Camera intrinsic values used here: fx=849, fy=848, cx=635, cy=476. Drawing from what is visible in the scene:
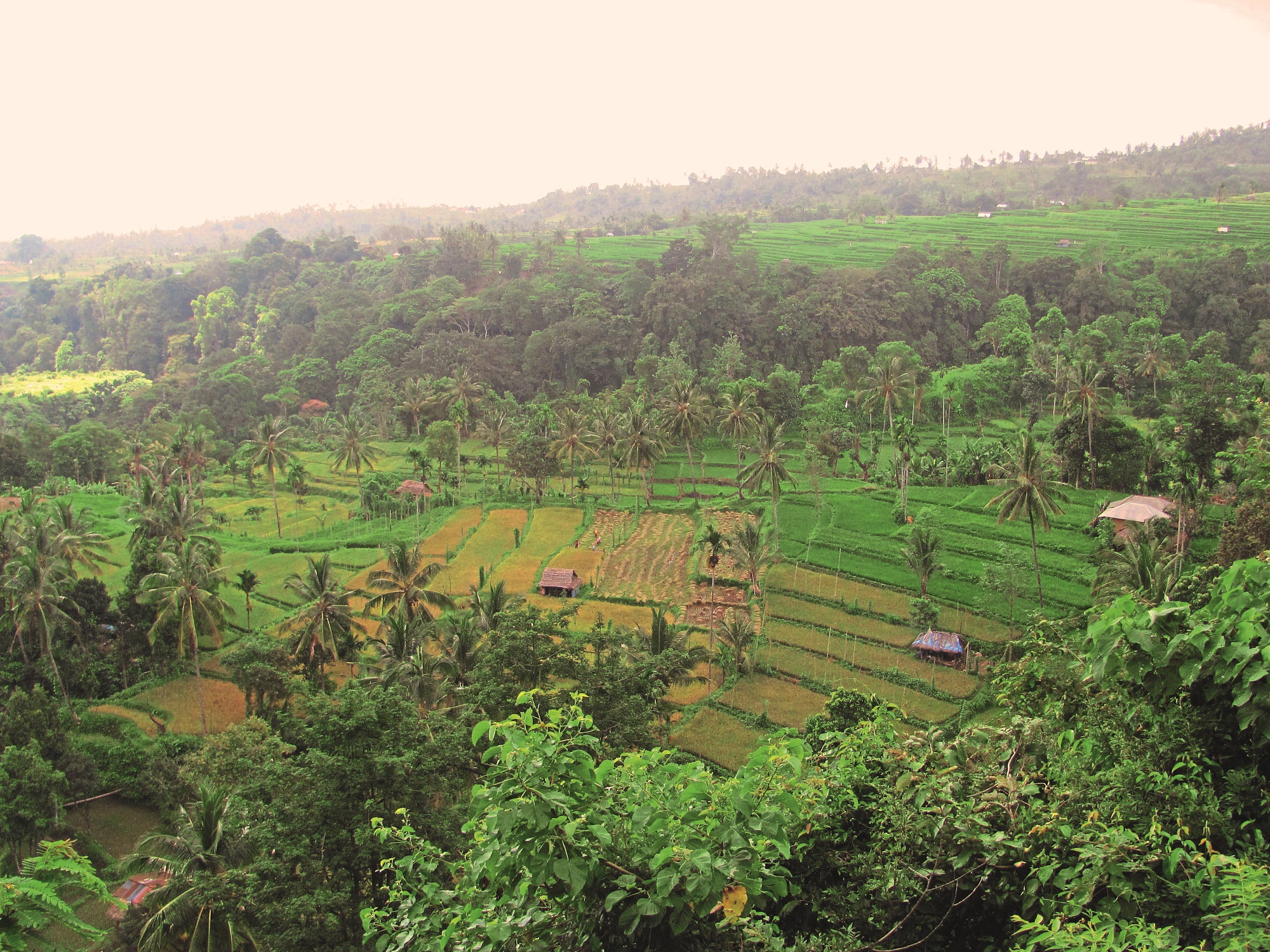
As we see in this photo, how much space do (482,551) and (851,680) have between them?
19644 mm

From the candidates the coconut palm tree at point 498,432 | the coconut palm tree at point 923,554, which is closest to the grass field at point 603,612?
the coconut palm tree at point 923,554

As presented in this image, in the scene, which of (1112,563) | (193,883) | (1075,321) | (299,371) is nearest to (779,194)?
(1075,321)

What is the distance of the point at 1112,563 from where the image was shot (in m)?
27.2

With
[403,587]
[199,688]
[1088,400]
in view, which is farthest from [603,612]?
[1088,400]

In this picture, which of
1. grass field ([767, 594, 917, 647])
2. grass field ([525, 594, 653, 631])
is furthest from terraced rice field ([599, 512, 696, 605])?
grass field ([767, 594, 917, 647])

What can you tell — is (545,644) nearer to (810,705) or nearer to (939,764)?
(810,705)

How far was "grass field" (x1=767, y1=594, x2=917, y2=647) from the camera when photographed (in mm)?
29938

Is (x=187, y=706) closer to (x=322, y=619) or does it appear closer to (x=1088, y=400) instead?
(x=322, y=619)

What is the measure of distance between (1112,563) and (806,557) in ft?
40.1

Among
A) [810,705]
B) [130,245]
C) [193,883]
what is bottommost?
[810,705]

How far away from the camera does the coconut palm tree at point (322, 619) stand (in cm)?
2569

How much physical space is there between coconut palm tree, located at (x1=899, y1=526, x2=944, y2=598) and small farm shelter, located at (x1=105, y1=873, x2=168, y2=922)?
25145mm

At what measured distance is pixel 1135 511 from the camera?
113 ft

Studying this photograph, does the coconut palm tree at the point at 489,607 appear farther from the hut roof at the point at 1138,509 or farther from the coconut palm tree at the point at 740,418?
the hut roof at the point at 1138,509
